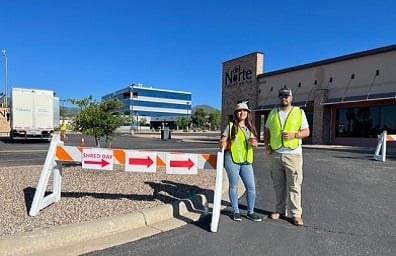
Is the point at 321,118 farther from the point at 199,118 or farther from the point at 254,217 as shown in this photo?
the point at 199,118

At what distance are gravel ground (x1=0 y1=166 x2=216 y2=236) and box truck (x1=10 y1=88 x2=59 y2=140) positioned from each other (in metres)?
16.3

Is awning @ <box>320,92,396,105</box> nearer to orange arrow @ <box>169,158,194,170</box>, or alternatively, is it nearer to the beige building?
the beige building

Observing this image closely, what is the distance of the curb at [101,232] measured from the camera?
3.59m

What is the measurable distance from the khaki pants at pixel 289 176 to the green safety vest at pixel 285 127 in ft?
0.49

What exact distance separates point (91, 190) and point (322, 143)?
2208 cm

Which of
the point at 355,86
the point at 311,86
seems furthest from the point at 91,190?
the point at 311,86

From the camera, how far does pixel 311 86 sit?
26.2 m

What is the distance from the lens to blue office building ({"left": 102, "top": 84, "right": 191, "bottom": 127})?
11962 cm

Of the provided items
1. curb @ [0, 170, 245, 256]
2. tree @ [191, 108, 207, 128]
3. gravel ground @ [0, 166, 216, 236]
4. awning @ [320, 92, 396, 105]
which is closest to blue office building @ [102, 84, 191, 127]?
tree @ [191, 108, 207, 128]

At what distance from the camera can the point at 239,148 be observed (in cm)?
473

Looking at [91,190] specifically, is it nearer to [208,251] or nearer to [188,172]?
[188,172]

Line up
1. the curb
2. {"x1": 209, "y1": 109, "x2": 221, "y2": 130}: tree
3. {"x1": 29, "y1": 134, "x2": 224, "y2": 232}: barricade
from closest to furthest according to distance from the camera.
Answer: the curb, {"x1": 29, "y1": 134, "x2": 224, "y2": 232}: barricade, {"x1": 209, "y1": 109, "x2": 221, "y2": 130}: tree

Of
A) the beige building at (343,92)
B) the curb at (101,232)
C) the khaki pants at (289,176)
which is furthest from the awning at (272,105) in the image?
the curb at (101,232)

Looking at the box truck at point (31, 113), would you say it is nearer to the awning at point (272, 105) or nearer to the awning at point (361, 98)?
the awning at point (272, 105)
